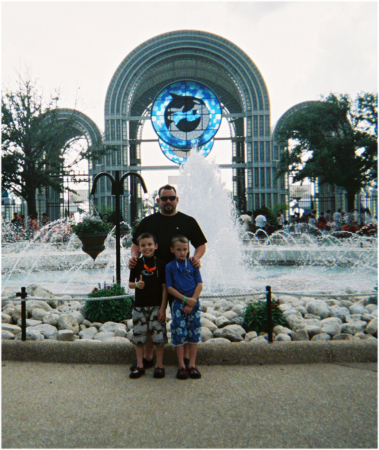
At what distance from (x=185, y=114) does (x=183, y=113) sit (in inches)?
6.5

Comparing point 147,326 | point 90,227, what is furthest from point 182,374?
point 90,227

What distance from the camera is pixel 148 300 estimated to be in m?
3.64

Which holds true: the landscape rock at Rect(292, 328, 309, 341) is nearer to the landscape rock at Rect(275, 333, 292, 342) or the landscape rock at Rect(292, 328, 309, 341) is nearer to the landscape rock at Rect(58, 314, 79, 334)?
the landscape rock at Rect(275, 333, 292, 342)

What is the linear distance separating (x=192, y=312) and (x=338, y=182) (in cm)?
2708

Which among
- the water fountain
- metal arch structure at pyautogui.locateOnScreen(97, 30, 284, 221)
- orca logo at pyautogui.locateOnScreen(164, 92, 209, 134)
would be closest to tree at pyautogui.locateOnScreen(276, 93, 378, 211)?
metal arch structure at pyautogui.locateOnScreen(97, 30, 284, 221)

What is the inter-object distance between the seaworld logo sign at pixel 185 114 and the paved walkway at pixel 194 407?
28.3 m

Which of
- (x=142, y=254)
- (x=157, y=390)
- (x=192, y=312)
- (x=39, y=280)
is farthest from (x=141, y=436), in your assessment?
(x=39, y=280)

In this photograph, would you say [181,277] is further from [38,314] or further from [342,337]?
[38,314]

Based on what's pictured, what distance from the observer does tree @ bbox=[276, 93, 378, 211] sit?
91.6 ft

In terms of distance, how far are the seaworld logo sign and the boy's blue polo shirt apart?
2804 cm

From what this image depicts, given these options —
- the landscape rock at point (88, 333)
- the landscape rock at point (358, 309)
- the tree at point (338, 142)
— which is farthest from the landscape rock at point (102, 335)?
the tree at point (338, 142)

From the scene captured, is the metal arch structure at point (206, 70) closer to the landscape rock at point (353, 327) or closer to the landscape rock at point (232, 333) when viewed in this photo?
the landscape rock at point (353, 327)

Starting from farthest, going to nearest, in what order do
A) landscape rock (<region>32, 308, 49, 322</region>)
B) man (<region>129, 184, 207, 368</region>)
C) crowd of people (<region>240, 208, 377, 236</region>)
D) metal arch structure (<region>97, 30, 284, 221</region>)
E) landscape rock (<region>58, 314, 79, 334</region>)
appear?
1. metal arch structure (<region>97, 30, 284, 221</region>)
2. crowd of people (<region>240, 208, 377, 236</region>)
3. landscape rock (<region>32, 308, 49, 322</region>)
4. landscape rock (<region>58, 314, 79, 334</region>)
5. man (<region>129, 184, 207, 368</region>)

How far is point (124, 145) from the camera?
108ft
